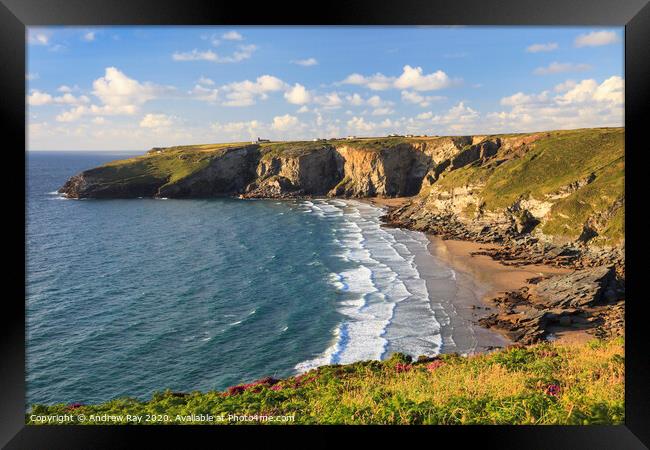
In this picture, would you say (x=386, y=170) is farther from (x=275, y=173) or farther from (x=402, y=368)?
(x=402, y=368)

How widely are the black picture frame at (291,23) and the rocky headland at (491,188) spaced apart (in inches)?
808

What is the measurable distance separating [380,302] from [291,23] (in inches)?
1072

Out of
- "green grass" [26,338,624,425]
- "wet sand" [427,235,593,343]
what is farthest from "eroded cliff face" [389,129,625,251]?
"green grass" [26,338,624,425]

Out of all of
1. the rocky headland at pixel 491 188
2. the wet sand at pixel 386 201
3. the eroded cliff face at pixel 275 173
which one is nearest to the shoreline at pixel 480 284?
the rocky headland at pixel 491 188

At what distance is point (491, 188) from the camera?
60.0 m

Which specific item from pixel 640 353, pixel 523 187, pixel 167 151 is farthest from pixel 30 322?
pixel 167 151

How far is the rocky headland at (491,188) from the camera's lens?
30.8 metres

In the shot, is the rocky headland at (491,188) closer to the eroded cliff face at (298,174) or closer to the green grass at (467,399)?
the eroded cliff face at (298,174)

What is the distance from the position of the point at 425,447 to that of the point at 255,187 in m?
93.5

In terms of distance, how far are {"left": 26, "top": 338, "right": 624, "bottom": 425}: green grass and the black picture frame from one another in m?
0.23

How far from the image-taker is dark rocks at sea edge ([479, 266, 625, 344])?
26.4 metres

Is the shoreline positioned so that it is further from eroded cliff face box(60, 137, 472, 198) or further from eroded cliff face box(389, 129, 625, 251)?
eroded cliff face box(60, 137, 472, 198)

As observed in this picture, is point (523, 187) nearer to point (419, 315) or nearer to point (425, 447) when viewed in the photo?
point (419, 315)

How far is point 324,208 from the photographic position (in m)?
80.1
